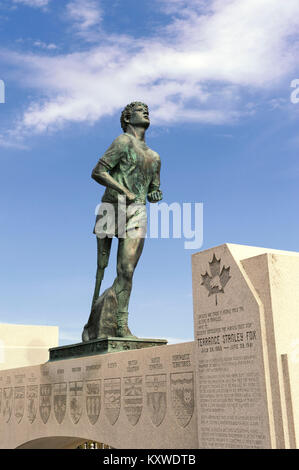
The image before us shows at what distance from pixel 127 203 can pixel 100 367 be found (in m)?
3.09

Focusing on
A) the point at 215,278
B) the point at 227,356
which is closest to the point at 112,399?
the point at 227,356

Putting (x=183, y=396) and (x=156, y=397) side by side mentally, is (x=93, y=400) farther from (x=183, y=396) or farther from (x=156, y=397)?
(x=183, y=396)

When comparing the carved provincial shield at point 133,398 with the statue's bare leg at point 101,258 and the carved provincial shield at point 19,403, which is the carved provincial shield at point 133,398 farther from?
the carved provincial shield at point 19,403

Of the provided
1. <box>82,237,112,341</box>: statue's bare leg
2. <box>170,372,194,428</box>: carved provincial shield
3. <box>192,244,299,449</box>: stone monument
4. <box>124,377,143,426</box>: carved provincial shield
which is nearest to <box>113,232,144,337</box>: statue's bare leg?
<box>82,237,112,341</box>: statue's bare leg

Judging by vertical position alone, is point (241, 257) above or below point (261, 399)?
above

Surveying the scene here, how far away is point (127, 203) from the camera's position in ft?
33.8

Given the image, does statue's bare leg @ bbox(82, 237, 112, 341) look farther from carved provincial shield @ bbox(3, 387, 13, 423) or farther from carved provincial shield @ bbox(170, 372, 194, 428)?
carved provincial shield @ bbox(170, 372, 194, 428)

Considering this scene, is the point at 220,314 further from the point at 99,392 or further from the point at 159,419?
the point at 99,392

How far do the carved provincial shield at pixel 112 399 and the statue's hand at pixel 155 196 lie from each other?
146 inches

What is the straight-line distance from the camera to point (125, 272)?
10.1 meters

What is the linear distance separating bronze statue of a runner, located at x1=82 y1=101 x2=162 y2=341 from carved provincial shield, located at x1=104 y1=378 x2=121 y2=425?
129 cm

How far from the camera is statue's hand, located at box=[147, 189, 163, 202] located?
10773 millimetres

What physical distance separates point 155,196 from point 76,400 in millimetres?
4136
